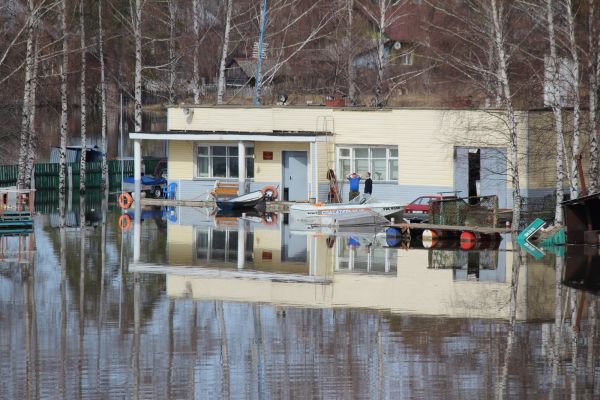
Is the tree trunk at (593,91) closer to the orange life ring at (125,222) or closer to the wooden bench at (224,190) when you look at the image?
the orange life ring at (125,222)

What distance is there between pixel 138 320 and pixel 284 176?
2684cm

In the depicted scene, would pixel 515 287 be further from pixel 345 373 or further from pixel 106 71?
pixel 106 71

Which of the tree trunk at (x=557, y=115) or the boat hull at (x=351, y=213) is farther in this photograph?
the boat hull at (x=351, y=213)

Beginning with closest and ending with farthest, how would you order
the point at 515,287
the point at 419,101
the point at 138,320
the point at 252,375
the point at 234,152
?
1. the point at 252,375
2. the point at 138,320
3. the point at 515,287
4. the point at 234,152
5. the point at 419,101

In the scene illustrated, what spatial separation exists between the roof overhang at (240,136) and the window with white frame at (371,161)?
1117 millimetres

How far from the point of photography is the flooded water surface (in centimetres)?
1463

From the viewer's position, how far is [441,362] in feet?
52.0

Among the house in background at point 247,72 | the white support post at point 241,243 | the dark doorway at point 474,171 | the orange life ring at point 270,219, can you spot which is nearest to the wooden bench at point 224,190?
the orange life ring at point 270,219

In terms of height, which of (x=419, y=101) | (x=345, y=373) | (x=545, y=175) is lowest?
(x=345, y=373)

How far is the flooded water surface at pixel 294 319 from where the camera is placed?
48.0 feet

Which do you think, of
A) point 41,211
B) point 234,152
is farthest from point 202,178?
point 41,211

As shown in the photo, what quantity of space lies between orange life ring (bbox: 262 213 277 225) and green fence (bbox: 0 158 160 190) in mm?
15284

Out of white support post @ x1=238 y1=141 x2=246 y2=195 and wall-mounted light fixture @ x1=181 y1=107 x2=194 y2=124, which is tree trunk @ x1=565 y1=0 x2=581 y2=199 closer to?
white support post @ x1=238 y1=141 x2=246 y2=195

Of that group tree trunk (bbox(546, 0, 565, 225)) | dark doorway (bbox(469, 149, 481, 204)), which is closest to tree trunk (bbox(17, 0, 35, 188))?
dark doorway (bbox(469, 149, 481, 204))
